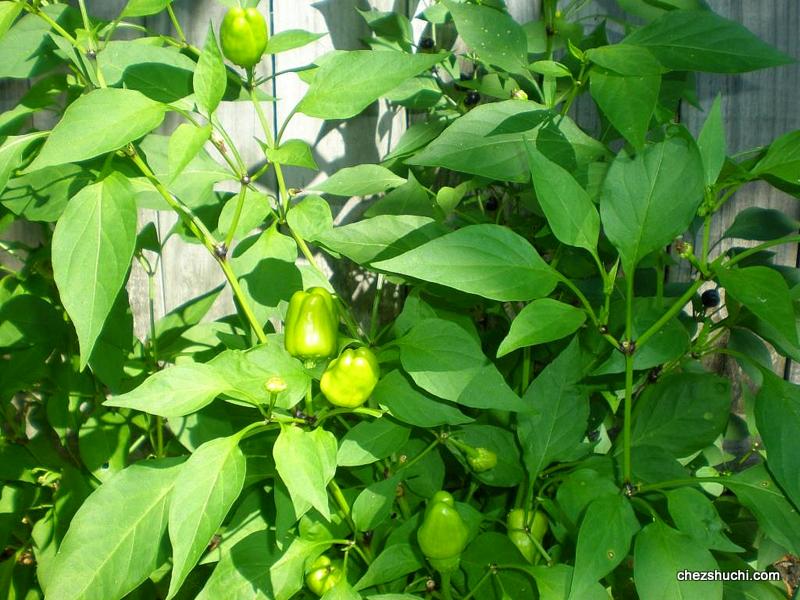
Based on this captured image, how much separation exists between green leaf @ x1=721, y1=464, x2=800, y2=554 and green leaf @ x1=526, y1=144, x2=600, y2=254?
13.2 inches

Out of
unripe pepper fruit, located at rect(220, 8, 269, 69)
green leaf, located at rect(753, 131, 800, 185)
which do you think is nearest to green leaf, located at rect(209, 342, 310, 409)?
unripe pepper fruit, located at rect(220, 8, 269, 69)

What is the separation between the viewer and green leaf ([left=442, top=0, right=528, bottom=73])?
906mm

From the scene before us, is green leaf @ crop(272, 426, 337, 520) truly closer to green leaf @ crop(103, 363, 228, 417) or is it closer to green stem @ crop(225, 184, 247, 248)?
green leaf @ crop(103, 363, 228, 417)

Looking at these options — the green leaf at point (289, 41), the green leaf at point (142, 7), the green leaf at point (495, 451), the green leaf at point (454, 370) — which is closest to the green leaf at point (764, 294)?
the green leaf at point (454, 370)

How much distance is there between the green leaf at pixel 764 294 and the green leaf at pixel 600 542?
250mm

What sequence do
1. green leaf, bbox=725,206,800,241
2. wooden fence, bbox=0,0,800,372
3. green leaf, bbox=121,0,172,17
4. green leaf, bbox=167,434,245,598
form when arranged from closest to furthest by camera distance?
1. green leaf, bbox=167,434,245,598
2. green leaf, bbox=121,0,172,17
3. green leaf, bbox=725,206,800,241
4. wooden fence, bbox=0,0,800,372

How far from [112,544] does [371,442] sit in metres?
0.30

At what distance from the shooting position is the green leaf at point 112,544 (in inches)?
29.4

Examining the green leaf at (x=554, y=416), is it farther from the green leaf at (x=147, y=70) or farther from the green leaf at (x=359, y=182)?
the green leaf at (x=147, y=70)

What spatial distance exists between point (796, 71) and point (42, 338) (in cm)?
136

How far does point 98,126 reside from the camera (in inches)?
25.8

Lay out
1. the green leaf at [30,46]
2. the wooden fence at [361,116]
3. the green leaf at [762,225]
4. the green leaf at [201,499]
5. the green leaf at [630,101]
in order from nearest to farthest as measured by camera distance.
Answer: the green leaf at [201,499] → the green leaf at [630,101] → the green leaf at [30,46] → the green leaf at [762,225] → the wooden fence at [361,116]

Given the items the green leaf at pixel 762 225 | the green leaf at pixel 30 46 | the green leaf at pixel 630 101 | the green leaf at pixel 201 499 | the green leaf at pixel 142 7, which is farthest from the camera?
the green leaf at pixel 762 225

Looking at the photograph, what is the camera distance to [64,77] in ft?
Result: 3.44
